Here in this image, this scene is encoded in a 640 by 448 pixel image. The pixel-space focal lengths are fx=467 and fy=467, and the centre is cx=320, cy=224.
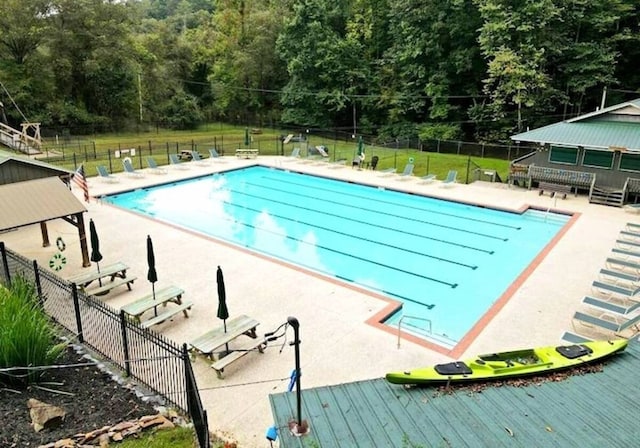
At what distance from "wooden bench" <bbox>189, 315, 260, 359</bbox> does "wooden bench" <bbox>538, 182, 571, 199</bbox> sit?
617 inches

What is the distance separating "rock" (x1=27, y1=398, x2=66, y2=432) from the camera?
557 centimetres

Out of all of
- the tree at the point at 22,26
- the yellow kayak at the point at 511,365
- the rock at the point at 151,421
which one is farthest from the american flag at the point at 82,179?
the tree at the point at 22,26

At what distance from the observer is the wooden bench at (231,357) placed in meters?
7.21

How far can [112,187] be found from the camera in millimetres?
20219

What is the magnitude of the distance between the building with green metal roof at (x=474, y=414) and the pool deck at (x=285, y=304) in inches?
76.5

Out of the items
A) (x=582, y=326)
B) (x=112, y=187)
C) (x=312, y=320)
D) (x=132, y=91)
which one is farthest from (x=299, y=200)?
(x=132, y=91)

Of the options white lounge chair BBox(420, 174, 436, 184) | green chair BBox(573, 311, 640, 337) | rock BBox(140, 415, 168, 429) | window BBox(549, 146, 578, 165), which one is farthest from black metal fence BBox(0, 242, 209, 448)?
window BBox(549, 146, 578, 165)

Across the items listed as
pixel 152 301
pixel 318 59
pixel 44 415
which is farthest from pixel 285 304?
pixel 318 59

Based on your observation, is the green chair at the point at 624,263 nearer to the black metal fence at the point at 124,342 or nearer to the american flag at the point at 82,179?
the black metal fence at the point at 124,342

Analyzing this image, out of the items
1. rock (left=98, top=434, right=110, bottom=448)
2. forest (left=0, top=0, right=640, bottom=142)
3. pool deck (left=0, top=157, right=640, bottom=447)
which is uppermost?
forest (left=0, top=0, right=640, bottom=142)

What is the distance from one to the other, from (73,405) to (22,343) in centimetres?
111

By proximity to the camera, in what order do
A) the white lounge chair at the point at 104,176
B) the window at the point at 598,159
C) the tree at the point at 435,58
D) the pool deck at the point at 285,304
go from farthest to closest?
the tree at the point at 435,58 < the white lounge chair at the point at 104,176 < the window at the point at 598,159 < the pool deck at the point at 285,304

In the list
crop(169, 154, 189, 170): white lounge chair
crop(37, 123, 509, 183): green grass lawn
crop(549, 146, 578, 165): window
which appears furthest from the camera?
crop(169, 154, 189, 170): white lounge chair

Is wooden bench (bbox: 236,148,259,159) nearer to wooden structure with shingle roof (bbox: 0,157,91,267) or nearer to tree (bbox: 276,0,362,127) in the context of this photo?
tree (bbox: 276,0,362,127)
